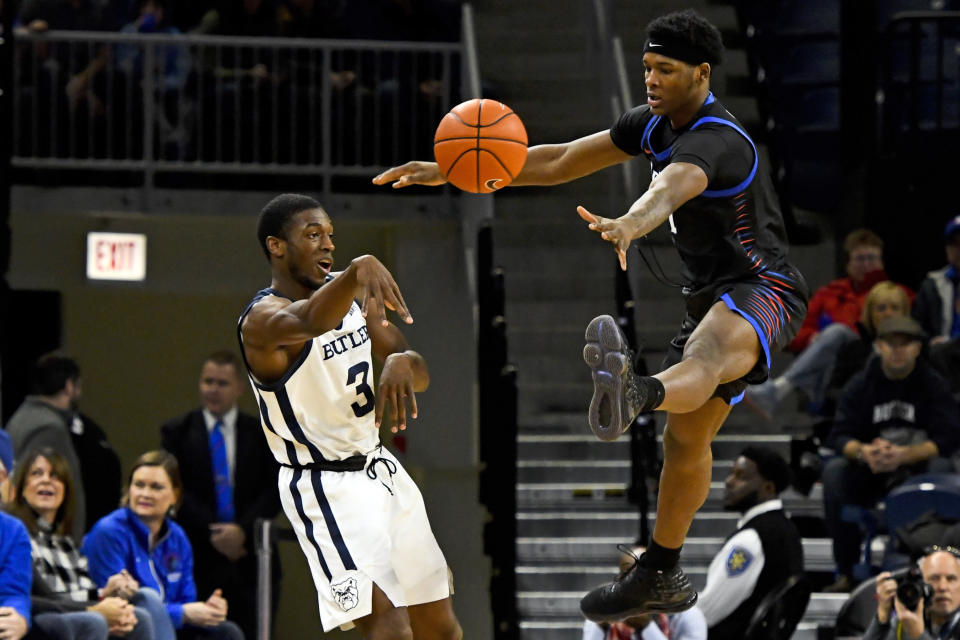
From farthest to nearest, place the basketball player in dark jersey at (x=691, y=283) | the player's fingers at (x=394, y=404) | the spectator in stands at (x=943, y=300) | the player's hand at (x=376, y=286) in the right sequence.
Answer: the spectator in stands at (x=943, y=300) < the player's fingers at (x=394, y=404) < the player's hand at (x=376, y=286) < the basketball player in dark jersey at (x=691, y=283)

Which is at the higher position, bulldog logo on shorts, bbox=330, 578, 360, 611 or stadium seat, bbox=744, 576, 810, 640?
bulldog logo on shorts, bbox=330, 578, 360, 611

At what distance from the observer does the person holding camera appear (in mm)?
7547

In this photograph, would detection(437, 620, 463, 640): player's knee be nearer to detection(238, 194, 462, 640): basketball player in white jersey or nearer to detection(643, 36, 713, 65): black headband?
detection(238, 194, 462, 640): basketball player in white jersey

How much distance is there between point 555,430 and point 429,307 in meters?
1.92

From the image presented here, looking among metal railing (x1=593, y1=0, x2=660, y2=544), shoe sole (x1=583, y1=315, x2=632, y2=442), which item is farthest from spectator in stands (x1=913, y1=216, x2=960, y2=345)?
shoe sole (x1=583, y1=315, x2=632, y2=442)

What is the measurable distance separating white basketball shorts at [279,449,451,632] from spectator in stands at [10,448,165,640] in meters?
2.23

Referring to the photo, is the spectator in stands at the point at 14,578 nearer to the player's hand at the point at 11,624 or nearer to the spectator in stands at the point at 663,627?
the player's hand at the point at 11,624

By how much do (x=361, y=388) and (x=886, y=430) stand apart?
4198mm

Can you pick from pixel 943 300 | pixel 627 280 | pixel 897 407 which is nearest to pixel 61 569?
pixel 627 280

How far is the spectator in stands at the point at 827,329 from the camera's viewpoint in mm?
10422

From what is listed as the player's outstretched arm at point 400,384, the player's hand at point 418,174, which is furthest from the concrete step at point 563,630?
the player's hand at point 418,174

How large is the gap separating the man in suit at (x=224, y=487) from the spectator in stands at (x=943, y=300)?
4.13 m

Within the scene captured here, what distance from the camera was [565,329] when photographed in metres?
11.9

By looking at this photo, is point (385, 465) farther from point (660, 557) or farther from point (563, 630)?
point (563, 630)
